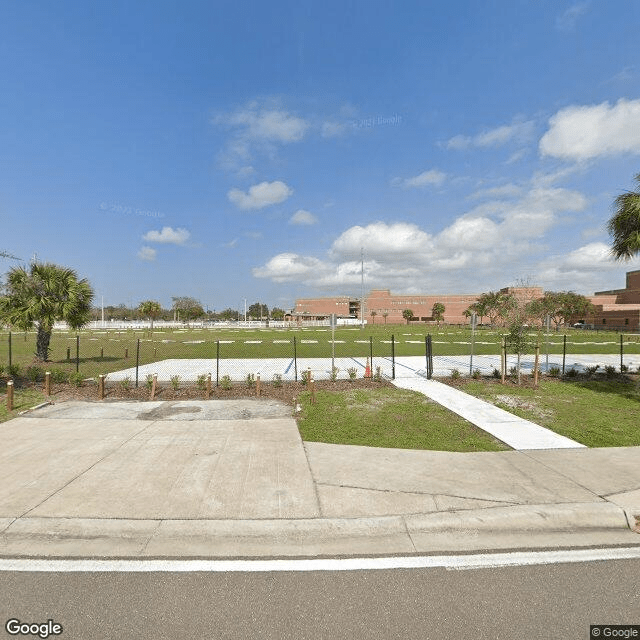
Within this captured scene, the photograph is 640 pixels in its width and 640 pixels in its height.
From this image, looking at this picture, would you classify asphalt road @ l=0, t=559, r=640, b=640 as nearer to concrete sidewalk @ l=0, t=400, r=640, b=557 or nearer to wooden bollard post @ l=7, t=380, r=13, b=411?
concrete sidewalk @ l=0, t=400, r=640, b=557

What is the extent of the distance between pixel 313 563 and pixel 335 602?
48 cm

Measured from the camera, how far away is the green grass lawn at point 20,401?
7742 millimetres

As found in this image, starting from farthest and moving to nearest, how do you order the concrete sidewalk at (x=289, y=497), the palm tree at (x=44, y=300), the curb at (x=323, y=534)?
1. the palm tree at (x=44, y=300)
2. the concrete sidewalk at (x=289, y=497)
3. the curb at (x=323, y=534)

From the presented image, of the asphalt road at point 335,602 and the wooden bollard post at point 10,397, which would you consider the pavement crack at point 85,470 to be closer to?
the asphalt road at point 335,602

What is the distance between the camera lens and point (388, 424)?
7227 millimetres

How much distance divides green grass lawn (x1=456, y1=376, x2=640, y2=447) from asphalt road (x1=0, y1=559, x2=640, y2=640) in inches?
168

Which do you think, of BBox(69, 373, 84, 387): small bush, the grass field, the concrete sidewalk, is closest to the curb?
the concrete sidewalk

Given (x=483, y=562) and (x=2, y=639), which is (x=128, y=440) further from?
(x=483, y=562)

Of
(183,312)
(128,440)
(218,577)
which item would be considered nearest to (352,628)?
(218,577)

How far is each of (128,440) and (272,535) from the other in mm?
3928

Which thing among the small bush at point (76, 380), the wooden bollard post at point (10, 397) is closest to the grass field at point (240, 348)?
the small bush at point (76, 380)

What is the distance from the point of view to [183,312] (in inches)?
4373

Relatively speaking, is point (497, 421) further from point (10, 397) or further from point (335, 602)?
point (10, 397)

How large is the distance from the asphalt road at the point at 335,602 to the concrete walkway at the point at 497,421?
326 cm
